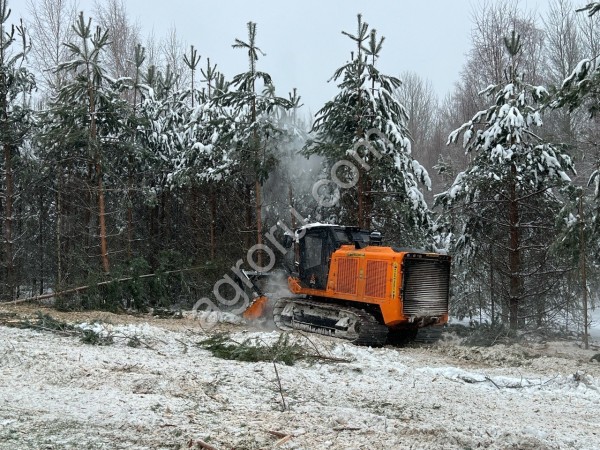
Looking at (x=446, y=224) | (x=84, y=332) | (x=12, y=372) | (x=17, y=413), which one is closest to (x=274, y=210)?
(x=446, y=224)

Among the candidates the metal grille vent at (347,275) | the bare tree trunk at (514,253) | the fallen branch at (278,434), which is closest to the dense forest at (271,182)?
the bare tree trunk at (514,253)

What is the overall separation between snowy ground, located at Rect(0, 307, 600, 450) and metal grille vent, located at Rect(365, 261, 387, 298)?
2.12 meters

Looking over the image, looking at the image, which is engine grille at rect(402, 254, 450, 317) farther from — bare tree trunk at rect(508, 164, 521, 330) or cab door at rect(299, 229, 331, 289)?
bare tree trunk at rect(508, 164, 521, 330)

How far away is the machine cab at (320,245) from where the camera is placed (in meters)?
13.3

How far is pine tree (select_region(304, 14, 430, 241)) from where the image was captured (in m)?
15.7

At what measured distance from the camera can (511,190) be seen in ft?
46.5

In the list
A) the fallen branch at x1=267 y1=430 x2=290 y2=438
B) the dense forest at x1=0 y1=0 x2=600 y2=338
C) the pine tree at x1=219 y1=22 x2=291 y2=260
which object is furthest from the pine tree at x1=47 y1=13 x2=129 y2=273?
the fallen branch at x1=267 y1=430 x2=290 y2=438

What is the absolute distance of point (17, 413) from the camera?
5.51m

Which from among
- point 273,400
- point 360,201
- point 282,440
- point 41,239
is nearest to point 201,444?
point 282,440

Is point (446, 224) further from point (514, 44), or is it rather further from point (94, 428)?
point (94, 428)

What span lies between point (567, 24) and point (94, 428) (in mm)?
33589

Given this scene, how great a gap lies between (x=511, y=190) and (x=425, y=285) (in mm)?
3961

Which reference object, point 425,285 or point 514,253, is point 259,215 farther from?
point 514,253

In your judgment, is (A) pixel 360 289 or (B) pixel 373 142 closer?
(A) pixel 360 289
